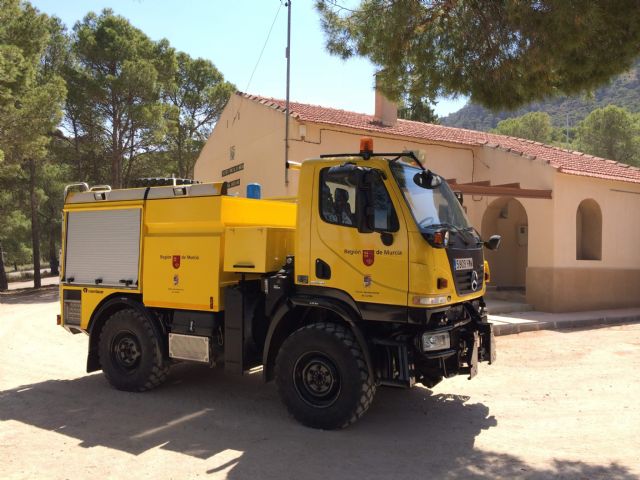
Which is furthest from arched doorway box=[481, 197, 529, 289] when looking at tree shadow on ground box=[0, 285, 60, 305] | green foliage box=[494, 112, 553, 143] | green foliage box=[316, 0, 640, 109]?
green foliage box=[494, 112, 553, 143]

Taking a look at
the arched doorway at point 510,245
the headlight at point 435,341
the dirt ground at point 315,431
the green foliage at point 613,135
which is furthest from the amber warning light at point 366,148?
the green foliage at point 613,135

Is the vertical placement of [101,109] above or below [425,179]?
above

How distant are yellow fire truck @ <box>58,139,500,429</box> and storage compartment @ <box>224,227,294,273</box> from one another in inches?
0.6

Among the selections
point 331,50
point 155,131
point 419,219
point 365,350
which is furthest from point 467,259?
point 155,131

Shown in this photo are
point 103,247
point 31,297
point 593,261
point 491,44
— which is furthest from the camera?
point 31,297

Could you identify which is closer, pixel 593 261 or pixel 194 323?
pixel 194 323

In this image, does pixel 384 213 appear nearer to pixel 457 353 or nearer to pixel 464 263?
pixel 464 263

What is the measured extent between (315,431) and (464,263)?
2.20 meters

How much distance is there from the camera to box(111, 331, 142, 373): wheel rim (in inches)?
262

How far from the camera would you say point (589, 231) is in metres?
15.2

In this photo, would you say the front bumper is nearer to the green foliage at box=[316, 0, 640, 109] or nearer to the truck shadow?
the truck shadow

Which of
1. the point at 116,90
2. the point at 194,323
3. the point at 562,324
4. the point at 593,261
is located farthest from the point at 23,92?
the point at 593,261

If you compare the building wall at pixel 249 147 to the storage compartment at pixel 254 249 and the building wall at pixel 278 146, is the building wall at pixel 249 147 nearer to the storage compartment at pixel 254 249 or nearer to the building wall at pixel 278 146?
the building wall at pixel 278 146

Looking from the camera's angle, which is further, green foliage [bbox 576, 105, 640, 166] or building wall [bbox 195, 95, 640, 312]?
green foliage [bbox 576, 105, 640, 166]
